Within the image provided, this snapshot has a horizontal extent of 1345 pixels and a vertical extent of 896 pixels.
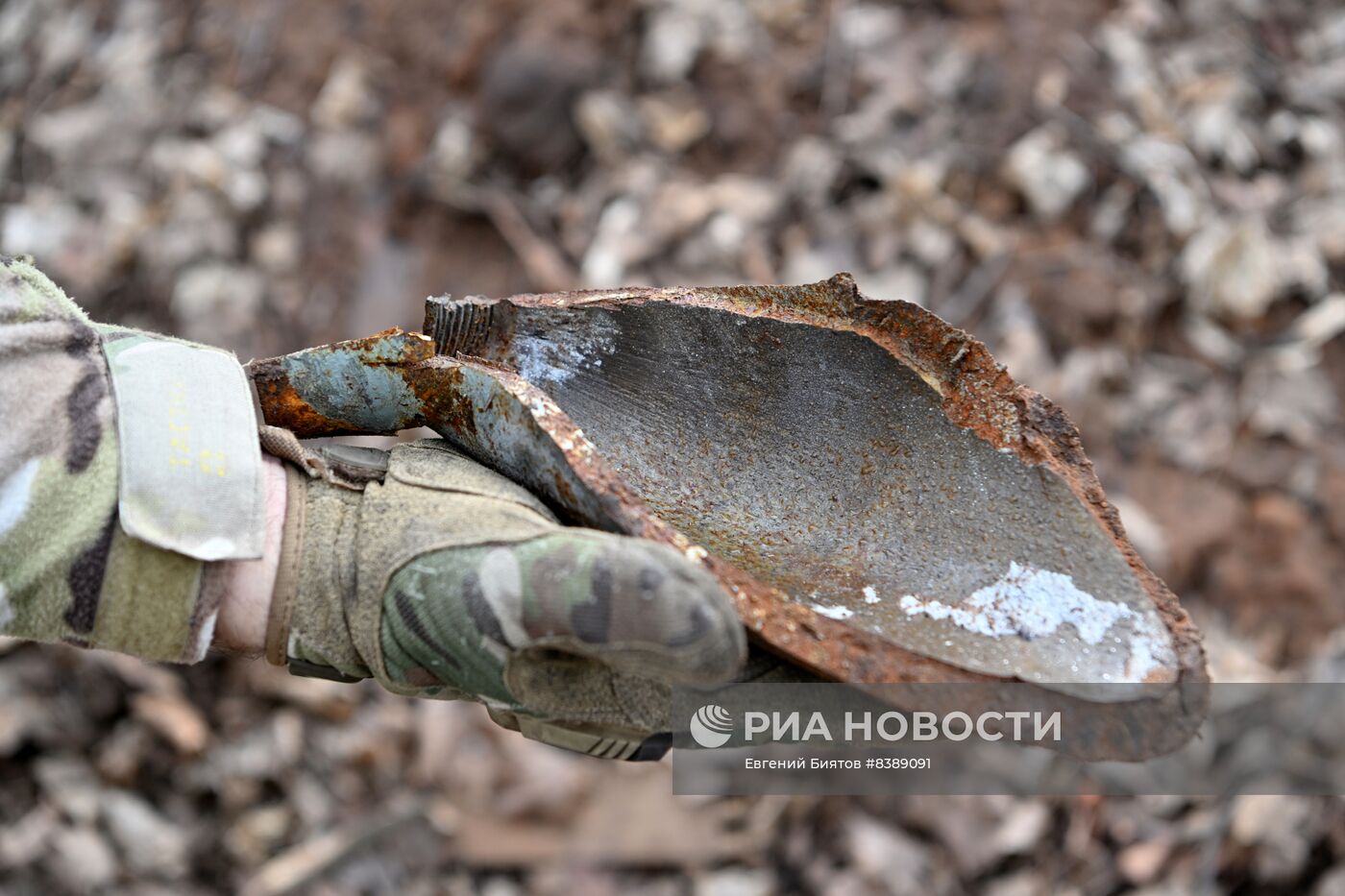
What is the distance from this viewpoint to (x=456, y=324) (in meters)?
1.80

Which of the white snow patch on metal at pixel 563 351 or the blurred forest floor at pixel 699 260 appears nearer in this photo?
the white snow patch on metal at pixel 563 351

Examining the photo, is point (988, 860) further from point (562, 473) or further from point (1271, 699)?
point (562, 473)

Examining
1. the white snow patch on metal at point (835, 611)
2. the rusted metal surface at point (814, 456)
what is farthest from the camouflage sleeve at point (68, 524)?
the white snow patch on metal at point (835, 611)

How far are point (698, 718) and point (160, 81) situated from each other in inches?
152

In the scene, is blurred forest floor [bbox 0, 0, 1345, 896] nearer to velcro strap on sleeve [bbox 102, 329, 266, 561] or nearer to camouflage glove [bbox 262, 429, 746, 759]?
camouflage glove [bbox 262, 429, 746, 759]

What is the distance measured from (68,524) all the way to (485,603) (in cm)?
56

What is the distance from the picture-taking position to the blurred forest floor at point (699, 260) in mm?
3197

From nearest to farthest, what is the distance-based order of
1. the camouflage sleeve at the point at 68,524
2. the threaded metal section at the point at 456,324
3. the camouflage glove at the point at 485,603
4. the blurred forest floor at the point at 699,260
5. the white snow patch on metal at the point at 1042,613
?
the camouflage glove at the point at 485,603 < the camouflage sleeve at the point at 68,524 < the white snow patch on metal at the point at 1042,613 < the threaded metal section at the point at 456,324 < the blurred forest floor at the point at 699,260

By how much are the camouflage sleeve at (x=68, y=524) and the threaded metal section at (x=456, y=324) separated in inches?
19.3

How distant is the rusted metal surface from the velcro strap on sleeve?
224mm

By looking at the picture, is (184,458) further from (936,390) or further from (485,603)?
(936,390)

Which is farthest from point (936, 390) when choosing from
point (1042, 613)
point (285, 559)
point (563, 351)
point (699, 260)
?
point (699, 260)

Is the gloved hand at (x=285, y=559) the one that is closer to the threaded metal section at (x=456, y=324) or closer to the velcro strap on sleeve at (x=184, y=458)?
the velcro strap on sleeve at (x=184, y=458)

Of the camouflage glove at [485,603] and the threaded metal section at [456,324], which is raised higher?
the threaded metal section at [456,324]
